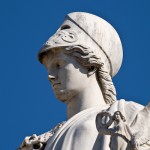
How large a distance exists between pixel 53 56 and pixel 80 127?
150cm

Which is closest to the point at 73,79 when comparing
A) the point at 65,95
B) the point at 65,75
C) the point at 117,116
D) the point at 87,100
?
the point at 65,75

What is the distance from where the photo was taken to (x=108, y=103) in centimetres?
1688

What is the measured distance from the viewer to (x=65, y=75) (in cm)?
1677

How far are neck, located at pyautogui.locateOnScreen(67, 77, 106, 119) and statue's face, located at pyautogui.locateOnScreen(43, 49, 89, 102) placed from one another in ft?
0.20

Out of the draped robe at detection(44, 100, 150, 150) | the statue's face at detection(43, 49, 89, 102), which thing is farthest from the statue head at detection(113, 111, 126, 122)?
the statue's face at detection(43, 49, 89, 102)

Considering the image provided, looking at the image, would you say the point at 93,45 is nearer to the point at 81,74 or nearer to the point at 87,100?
the point at 81,74

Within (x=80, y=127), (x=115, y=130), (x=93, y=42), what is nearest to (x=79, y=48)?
(x=93, y=42)

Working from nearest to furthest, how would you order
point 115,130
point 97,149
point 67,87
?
point 115,130
point 97,149
point 67,87

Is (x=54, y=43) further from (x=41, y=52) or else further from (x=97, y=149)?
(x=97, y=149)

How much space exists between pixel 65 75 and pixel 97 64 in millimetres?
493

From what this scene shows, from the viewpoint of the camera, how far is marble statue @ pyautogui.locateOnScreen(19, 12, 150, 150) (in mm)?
16047

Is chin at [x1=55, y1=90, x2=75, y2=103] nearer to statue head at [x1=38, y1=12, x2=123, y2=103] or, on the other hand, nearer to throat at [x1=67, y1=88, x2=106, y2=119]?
throat at [x1=67, y1=88, x2=106, y2=119]

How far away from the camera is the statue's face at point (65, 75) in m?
16.7

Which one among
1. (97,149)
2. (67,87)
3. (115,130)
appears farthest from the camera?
(67,87)
